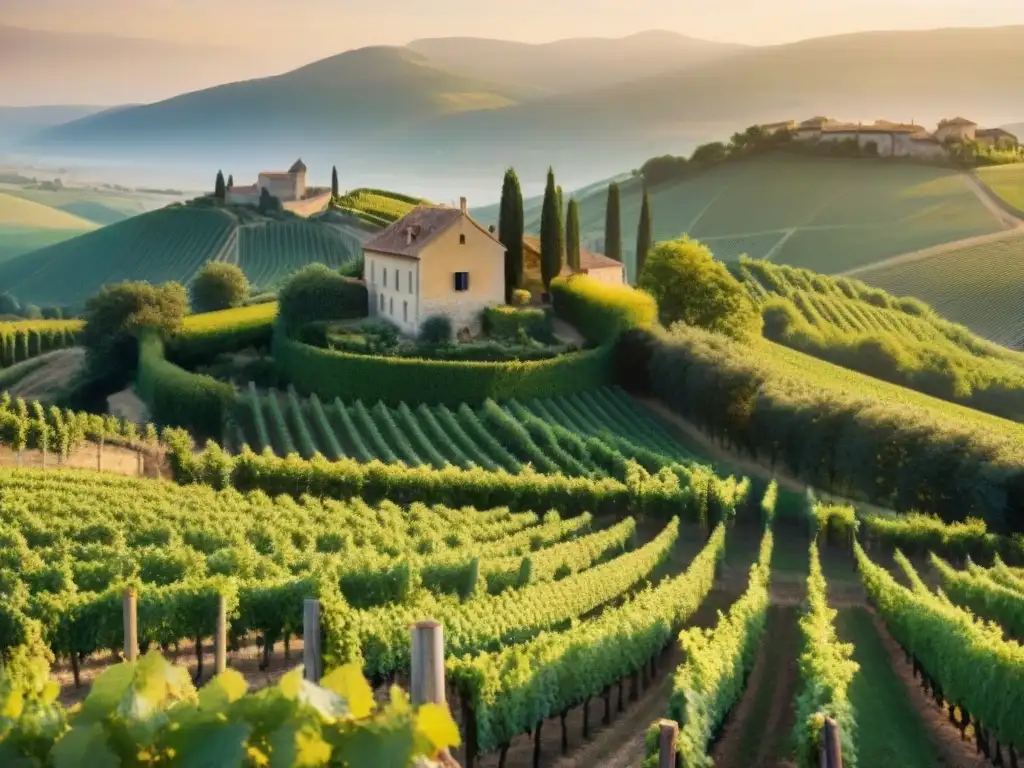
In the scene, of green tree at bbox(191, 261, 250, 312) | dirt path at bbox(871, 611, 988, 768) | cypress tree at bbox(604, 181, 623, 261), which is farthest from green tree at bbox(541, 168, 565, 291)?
dirt path at bbox(871, 611, 988, 768)

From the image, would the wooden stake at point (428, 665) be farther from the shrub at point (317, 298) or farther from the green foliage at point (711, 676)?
the shrub at point (317, 298)

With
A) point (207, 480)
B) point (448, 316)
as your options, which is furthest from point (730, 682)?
point (448, 316)

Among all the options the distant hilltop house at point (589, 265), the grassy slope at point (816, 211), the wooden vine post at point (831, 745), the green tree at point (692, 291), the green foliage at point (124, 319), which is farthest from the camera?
the grassy slope at point (816, 211)

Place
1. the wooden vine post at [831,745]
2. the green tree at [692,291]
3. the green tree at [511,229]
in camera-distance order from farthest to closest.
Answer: the green tree at [692,291]
the green tree at [511,229]
the wooden vine post at [831,745]

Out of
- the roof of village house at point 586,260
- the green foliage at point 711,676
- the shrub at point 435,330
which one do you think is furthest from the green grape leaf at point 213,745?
the roof of village house at point 586,260

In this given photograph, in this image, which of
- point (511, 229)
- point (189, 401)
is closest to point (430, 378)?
point (189, 401)

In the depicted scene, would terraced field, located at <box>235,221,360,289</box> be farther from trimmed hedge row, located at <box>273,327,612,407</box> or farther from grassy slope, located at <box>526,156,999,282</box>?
trimmed hedge row, located at <box>273,327,612,407</box>
